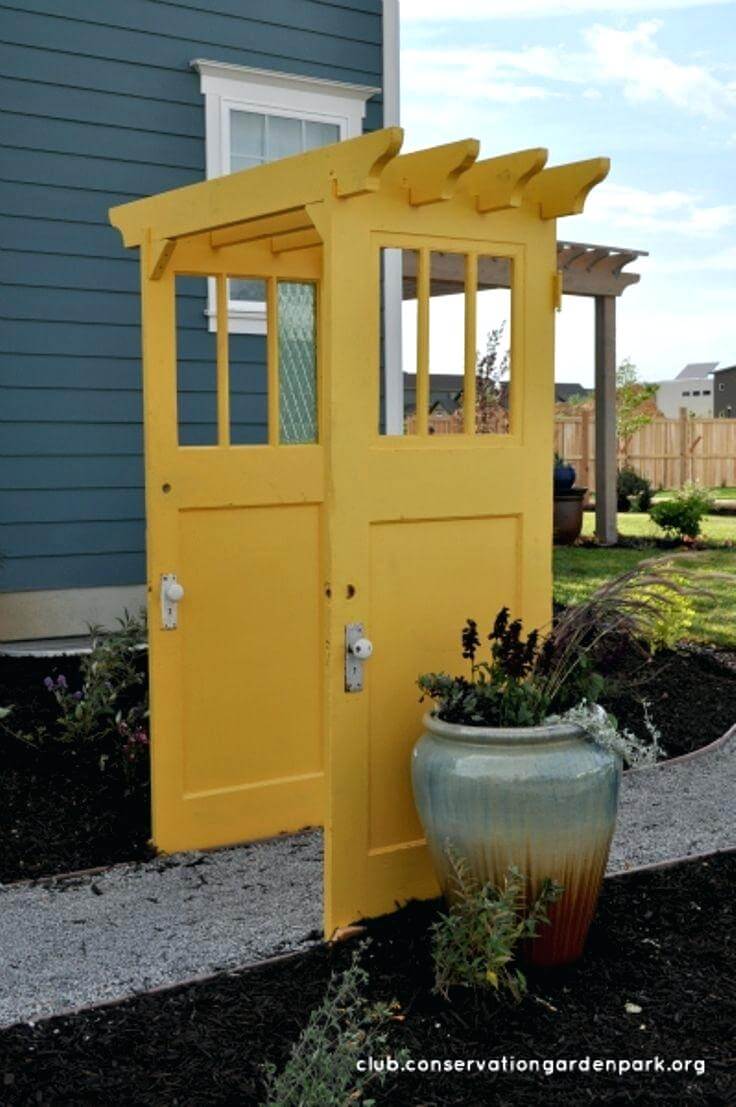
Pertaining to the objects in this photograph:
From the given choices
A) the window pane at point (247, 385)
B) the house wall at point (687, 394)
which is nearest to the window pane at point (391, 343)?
the window pane at point (247, 385)

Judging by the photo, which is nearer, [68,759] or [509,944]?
[509,944]

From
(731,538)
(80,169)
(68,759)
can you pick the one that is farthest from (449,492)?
(731,538)

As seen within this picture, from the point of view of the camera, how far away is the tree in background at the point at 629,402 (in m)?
22.2

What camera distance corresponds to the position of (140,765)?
5.00m

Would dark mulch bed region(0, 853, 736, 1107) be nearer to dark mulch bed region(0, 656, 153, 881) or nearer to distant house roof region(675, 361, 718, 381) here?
dark mulch bed region(0, 656, 153, 881)

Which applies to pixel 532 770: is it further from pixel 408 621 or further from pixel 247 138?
pixel 247 138

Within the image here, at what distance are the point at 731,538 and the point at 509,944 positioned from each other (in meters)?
11.9

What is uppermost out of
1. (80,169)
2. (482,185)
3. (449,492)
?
(80,169)

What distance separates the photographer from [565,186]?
3742 millimetres

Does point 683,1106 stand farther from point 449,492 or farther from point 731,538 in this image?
point 731,538

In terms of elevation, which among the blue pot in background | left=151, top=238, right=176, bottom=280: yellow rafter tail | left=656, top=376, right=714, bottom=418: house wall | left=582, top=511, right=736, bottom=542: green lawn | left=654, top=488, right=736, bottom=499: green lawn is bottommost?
left=582, top=511, right=736, bottom=542: green lawn

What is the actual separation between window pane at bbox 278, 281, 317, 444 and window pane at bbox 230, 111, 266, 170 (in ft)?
12.2

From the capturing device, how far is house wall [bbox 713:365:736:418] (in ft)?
144

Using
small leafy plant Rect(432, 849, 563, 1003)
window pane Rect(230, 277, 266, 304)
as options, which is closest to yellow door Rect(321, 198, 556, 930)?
small leafy plant Rect(432, 849, 563, 1003)
